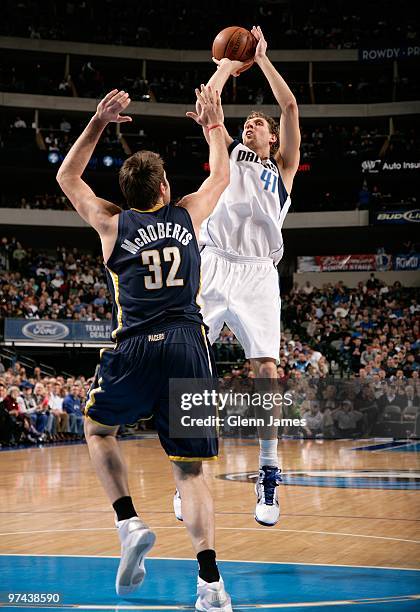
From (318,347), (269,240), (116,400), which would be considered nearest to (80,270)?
(318,347)

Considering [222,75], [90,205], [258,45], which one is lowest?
[90,205]

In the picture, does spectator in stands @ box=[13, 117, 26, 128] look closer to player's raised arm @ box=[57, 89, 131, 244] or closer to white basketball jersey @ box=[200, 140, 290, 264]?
white basketball jersey @ box=[200, 140, 290, 264]

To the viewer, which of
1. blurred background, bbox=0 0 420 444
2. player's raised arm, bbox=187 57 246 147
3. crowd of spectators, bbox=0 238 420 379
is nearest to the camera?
player's raised arm, bbox=187 57 246 147

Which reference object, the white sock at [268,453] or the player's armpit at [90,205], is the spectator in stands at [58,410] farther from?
the player's armpit at [90,205]

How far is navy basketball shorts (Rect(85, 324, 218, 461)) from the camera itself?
4.68 meters

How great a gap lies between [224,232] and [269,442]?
1.68 metres

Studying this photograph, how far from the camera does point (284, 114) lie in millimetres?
6922

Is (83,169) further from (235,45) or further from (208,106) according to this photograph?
(235,45)

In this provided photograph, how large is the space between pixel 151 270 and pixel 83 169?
756 mm

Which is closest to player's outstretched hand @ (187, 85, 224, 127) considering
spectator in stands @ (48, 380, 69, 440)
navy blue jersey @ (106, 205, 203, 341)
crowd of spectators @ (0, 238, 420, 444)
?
navy blue jersey @ (106, 205, 203, 341)

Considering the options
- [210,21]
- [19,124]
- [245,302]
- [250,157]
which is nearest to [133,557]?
[245,302]

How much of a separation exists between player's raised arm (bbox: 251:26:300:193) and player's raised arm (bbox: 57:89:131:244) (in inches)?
77.4

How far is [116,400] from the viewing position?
15.5ft

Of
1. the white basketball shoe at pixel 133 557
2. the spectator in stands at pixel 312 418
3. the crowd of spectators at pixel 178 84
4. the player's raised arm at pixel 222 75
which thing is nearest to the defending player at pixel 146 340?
the white basketball shoe at pixel 133 557
